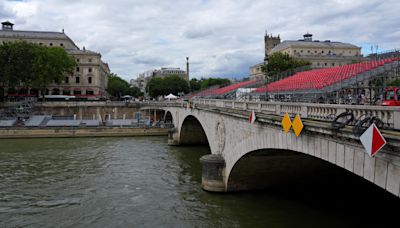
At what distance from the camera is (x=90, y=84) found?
90.9 m

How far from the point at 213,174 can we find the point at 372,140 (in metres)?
12.8

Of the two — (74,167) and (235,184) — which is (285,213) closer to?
(235,184)

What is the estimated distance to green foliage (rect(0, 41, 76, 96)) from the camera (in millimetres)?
60656

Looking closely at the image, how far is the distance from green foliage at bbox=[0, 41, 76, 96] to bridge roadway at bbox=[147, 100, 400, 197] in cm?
4595

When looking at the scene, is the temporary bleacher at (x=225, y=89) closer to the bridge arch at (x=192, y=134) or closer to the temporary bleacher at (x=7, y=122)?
the bridge arch at (x=192, y=134)

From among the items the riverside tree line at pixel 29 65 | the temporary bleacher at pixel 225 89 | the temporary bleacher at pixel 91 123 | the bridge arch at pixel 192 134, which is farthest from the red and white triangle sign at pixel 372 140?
the temporary bleacher at pixel 91 123

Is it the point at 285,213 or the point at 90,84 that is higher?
the point at 90,84

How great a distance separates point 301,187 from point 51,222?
13141 mm

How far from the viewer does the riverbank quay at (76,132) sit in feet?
152

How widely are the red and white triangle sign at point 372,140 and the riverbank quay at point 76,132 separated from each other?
42.3 metres

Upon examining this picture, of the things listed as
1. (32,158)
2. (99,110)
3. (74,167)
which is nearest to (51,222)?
(74,167)

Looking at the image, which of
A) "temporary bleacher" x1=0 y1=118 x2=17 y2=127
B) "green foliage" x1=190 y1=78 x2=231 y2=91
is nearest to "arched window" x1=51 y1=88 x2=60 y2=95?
"temporary bleacher" x1=0 y1=118 x2=17 y2=127

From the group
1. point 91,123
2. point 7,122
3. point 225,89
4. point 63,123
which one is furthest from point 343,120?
point 7,122

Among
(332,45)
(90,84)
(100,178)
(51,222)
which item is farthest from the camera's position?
(332,45)
